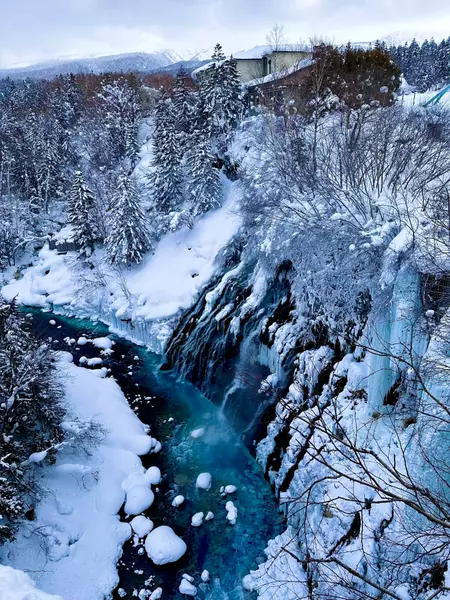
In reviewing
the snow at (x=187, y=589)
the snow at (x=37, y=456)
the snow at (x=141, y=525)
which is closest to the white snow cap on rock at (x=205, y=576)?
the snow at (x=187, y=589)

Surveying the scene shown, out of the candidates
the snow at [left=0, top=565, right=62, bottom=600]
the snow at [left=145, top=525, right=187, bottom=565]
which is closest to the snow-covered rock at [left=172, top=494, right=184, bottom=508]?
the snow at [left=145, top=525, right=187, bottom=565]

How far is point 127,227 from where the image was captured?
2409 centimetres

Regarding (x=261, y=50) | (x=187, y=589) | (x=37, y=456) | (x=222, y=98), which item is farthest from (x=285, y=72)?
(x=187, y=589)

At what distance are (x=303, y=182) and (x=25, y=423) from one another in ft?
42.4

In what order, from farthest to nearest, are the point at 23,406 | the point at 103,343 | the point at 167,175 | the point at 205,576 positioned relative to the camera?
the point at 167,175
the point at 103,343
the point at 23,406
the point at 205,576

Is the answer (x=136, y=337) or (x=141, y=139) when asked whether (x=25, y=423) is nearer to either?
(x=136, y=337)

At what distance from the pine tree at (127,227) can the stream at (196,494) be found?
8564mm

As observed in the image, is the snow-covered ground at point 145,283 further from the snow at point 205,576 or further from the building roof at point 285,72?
the snow at point 205,576

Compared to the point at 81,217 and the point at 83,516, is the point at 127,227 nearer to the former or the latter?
the point at 81,217

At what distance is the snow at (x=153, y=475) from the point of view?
12.0 m

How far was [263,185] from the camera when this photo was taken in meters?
18.8

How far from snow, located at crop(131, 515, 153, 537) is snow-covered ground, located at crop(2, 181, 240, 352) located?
978 cm

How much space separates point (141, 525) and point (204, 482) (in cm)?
219

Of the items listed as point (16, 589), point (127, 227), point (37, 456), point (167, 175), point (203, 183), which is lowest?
point (37, 456)
